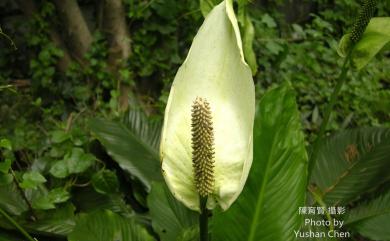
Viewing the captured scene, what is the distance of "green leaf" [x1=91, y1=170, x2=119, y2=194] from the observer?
1.07m

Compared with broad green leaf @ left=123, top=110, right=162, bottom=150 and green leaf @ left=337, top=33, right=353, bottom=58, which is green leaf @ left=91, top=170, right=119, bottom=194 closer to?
broad green leaf @ left=123, top=110, right=162, bottom=150

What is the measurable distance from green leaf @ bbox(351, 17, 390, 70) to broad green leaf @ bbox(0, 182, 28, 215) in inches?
31.8

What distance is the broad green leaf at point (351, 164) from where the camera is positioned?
1107 mm

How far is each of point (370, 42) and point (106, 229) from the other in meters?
0.62

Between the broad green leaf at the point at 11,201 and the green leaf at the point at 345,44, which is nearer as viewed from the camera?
the green leaf at the point at 345,44

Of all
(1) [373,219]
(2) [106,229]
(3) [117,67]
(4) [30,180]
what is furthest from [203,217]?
(3) [117,67]

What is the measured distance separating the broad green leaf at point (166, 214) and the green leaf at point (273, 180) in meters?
0.25

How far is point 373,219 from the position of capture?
1.00 m

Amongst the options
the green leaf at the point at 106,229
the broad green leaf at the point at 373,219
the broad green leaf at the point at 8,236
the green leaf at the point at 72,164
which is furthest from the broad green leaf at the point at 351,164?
the broad green leaf at the point at 8,236

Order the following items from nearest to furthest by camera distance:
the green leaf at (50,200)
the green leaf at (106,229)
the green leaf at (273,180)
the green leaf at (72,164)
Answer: the green leaf at (273,180), the green leaf at (106,229), the green leaf at (50,200), the green leaf at (72,164)

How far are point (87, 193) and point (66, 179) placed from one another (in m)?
Result: 0.07

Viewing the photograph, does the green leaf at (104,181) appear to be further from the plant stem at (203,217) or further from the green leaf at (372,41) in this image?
the green leaf at (372,41)

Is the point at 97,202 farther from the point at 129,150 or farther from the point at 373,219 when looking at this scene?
the point at 373,219

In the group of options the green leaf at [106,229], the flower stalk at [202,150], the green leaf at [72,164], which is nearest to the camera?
the flower stalk at [202,150]
